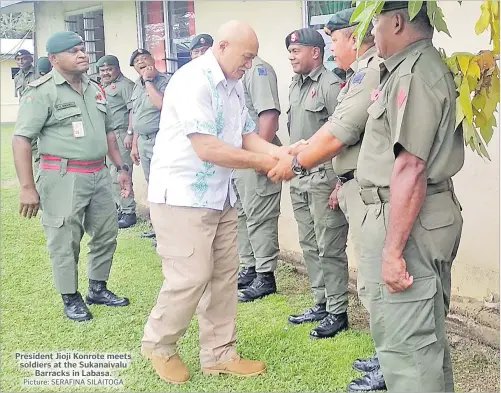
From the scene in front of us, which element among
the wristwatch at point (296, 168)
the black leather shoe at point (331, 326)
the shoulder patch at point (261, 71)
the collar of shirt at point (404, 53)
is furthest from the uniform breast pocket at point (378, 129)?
the shoulder patch at point (261, 71)

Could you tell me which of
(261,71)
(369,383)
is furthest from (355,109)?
(261,71)

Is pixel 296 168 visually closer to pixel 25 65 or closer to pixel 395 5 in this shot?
pixel 395 5

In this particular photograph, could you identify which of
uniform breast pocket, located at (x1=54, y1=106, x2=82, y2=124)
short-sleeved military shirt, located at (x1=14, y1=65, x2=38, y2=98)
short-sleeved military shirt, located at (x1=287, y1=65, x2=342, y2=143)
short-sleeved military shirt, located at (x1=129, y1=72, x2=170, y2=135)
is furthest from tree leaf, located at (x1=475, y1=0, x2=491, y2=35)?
short-sleeved military shirt, located at (x1=14, y1=65, x2=38, y2=98)

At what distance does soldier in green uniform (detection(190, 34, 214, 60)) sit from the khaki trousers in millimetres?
2063

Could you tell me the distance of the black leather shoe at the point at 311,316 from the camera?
12.9ft

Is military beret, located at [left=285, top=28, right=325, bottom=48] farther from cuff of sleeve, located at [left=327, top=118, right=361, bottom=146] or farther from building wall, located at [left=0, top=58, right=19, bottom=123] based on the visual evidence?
building wall, located at [left=0, top=58, right=19, bottom=123]

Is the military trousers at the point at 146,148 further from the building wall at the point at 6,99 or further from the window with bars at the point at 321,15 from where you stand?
the window with bars at the point at 321,15

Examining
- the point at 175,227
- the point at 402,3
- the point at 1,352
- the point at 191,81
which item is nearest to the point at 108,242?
the point at 1,352

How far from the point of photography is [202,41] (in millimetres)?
4887

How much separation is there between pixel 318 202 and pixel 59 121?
5.71ft

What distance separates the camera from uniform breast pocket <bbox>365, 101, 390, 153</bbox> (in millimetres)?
2307

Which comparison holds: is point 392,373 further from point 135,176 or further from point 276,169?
point 135,176

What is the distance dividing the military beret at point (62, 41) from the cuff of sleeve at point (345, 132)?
2.02 m

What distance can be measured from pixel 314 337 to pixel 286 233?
5.70ft
